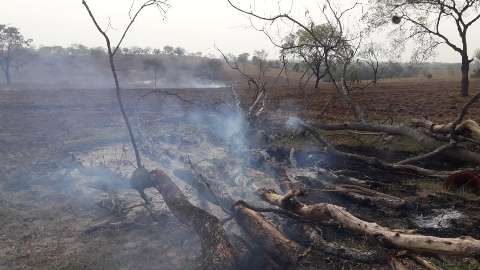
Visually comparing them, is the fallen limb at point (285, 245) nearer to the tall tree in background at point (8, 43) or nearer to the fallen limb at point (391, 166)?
the fallen limb at point (391, 166)

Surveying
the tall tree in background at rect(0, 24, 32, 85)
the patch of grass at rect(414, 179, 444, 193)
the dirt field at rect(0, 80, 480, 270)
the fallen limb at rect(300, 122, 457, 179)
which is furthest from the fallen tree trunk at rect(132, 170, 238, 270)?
the tall tree in background at rect(0, 24, 32, 85)

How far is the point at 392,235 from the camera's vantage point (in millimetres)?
3738

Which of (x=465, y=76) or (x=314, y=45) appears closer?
(x=314, y=45)

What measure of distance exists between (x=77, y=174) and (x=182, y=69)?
4243 centimetres

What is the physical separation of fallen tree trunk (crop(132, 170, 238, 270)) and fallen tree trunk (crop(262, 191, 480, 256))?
1.00 m

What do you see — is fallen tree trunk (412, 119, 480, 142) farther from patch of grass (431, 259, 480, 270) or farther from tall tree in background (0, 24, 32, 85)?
tall tree in background (0, 24, 32, 85)

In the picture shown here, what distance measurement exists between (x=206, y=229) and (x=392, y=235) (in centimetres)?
187

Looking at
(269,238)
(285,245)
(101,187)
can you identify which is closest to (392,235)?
(285,245)

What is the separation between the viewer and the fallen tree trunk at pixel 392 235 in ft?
10.8

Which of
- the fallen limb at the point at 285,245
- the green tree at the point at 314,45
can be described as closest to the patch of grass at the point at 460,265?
the fallen limb at the point at 285,245

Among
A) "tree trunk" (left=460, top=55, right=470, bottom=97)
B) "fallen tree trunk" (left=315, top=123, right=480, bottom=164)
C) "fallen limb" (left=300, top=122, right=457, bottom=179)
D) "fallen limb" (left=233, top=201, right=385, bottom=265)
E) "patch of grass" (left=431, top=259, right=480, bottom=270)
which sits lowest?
"patch of grass" (left=431, top=259, right=480, bottom=270)

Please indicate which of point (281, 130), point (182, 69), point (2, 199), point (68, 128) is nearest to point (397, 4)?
point (281, 130)

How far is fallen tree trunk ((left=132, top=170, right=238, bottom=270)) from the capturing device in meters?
3.88

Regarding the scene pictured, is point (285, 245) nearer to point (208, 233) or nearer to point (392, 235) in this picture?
point (208, 233)
